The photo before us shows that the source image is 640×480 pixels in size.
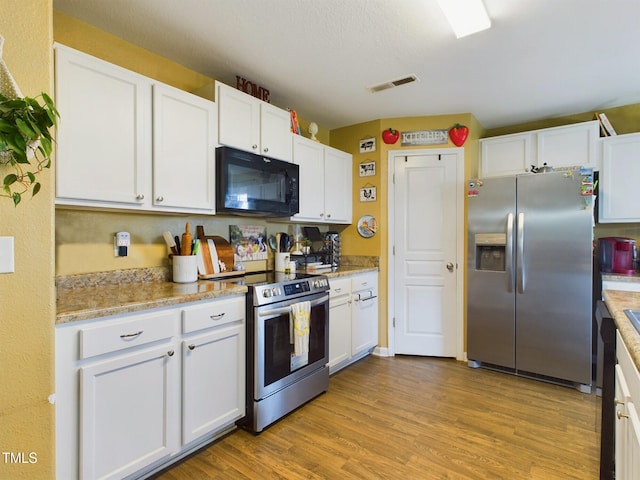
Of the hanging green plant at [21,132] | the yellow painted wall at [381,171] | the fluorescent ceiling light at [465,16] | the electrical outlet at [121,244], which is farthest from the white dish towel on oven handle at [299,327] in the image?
the fluorescent ceiling light at [465,16]

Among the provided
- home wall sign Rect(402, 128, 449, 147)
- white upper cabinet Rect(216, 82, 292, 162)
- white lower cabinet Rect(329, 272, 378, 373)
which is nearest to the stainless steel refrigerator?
home wall sign Rect(402, 128, 449, 147)

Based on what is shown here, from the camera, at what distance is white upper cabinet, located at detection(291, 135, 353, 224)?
9.81 feet

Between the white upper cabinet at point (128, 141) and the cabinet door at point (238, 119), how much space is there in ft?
0.23

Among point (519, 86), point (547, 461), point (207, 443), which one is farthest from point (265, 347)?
point (519, 86)

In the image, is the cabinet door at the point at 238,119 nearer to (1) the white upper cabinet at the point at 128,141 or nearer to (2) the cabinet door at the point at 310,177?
(1) the white upper cabinet at the point at 128,141

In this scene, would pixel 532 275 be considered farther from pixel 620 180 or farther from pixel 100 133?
pixel 100 133

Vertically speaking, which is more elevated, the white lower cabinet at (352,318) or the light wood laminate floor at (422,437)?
the white lower cabinet at (352,318)

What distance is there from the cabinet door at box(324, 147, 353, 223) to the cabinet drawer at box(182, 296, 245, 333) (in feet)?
4.99

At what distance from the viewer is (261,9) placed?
5.92 feet

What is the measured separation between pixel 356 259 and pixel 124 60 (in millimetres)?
2582

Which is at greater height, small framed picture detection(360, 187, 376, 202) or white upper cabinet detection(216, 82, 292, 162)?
white upper cabinet detection(216, 82, 292, 162)

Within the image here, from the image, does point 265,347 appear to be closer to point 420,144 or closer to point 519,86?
point 420,144

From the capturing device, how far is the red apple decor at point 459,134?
3.21m

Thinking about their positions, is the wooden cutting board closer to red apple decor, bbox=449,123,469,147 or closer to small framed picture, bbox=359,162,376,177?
small framed picture, bbox=359,162,376,177
